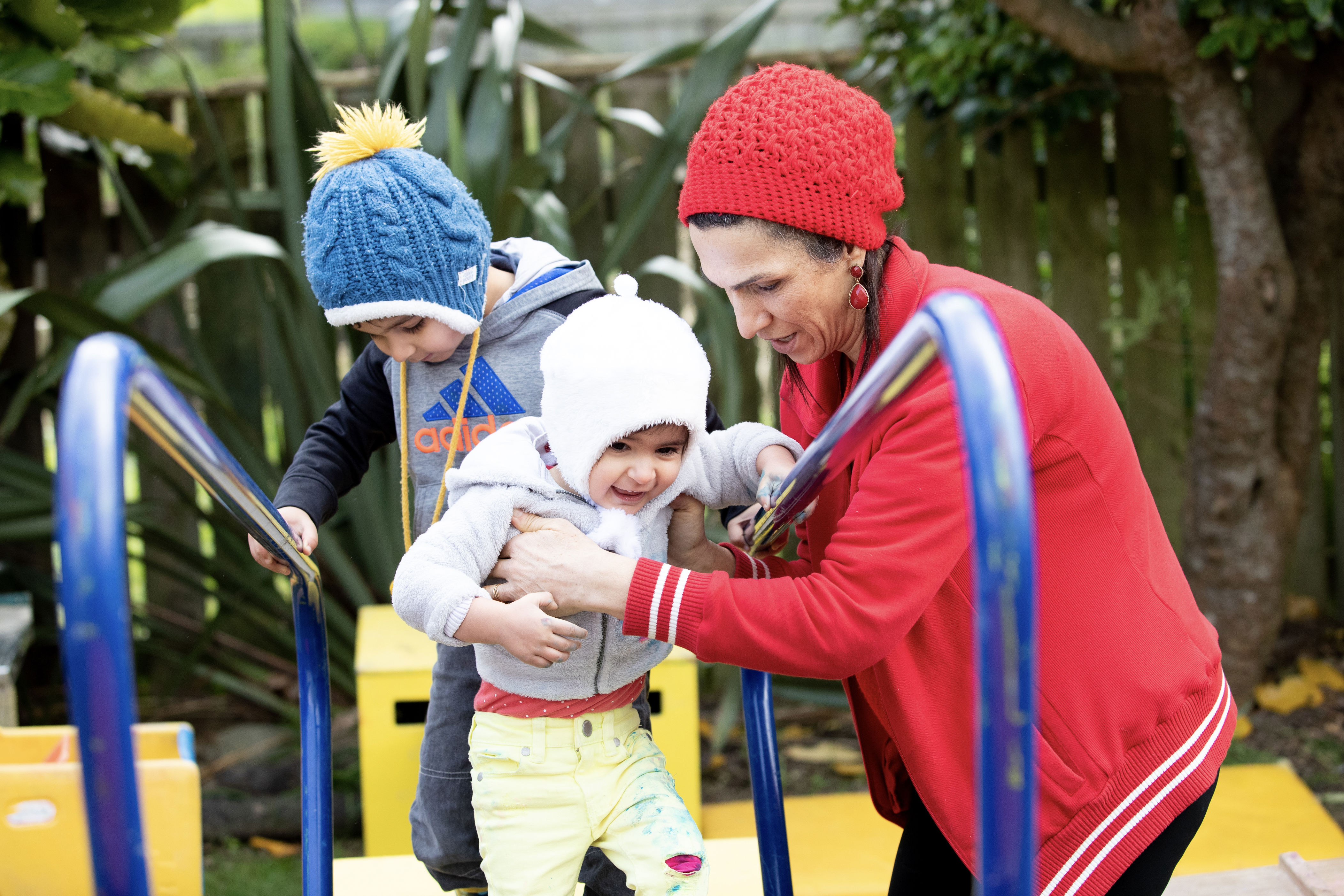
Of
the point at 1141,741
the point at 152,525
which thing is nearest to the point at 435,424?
the point at 1141,741

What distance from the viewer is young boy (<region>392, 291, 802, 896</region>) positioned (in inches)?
47.9

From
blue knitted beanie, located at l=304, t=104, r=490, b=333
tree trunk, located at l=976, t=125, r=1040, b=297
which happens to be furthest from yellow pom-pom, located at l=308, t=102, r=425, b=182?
tree trunk, located at l=976, t=125, r=1040, b=297

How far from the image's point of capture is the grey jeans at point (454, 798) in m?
1.56

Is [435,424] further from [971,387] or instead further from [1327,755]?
[1327,755]

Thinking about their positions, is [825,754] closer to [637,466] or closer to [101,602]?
[637,466]

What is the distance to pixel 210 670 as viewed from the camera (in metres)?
3.42

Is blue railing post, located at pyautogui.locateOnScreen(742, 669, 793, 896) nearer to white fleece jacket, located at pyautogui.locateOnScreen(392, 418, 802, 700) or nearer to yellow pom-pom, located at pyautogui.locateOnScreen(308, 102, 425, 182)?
white fleece jacket, located at pyautogui.locateOnScreen(392, 418, 802, 700)

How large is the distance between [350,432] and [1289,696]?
9.17 feet

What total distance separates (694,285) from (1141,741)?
1.67 m

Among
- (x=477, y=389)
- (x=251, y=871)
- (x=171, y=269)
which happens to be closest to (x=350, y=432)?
(x=477, y=389)

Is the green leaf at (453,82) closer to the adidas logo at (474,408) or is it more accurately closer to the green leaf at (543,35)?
the green leaf at (543,35)

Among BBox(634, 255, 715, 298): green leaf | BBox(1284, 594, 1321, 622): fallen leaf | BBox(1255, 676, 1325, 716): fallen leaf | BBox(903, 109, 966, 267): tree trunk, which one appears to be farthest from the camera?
BBox(1284, 594, 1321, 622): fallen leaf

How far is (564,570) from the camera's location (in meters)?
1.20

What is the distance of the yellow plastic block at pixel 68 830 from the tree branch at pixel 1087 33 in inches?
92.5
